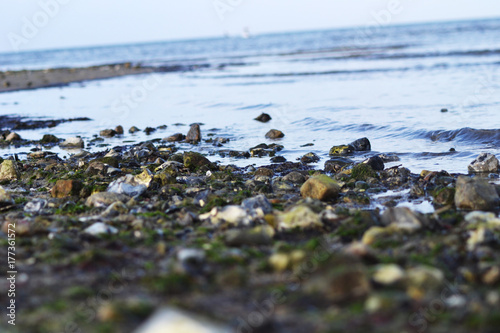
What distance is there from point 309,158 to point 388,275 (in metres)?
7.29

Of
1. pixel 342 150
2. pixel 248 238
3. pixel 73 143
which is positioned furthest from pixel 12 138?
pixel 248 238

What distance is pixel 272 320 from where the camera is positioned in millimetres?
3893

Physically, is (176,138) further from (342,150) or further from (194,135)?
(342,150)

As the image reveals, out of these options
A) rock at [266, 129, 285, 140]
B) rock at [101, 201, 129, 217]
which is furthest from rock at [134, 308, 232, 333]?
rock at [266, 129, 285, 140]

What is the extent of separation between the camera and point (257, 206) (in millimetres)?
7316

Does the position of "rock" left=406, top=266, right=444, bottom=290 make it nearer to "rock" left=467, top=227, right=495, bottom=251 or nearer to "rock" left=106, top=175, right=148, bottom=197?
"rock" left=467, top=227, right=495, bottom=251

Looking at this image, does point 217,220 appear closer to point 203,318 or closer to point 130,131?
point 203,318

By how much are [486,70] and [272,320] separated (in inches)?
994

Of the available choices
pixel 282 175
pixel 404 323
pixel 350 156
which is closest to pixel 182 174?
pixel 282 175

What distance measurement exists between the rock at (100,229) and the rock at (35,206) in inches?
80.6

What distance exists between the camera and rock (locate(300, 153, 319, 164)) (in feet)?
37.6

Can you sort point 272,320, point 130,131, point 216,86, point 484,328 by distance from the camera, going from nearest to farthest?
point 484,328
point 272,320
point 130,131
point 216,86

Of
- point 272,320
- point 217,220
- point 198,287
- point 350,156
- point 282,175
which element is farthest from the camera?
point 350,156

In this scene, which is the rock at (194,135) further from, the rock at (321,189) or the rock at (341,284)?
the rock at (341,284)
